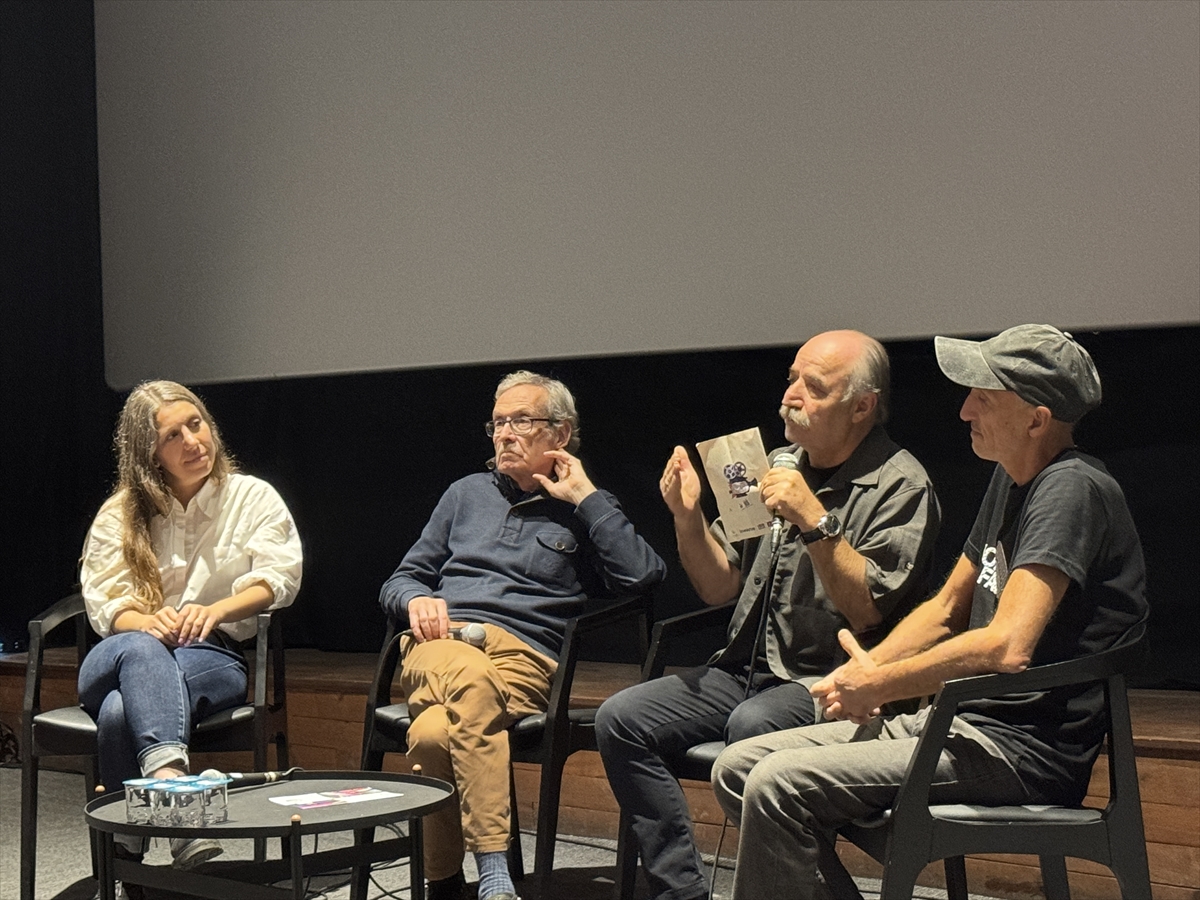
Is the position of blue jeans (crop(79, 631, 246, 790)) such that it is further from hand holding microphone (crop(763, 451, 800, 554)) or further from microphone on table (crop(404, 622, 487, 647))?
hand holding microphone (crop(763, 451, 800, 554))

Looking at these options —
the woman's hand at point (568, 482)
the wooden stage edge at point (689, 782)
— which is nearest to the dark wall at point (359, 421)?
the wooden stage edge at point (689, 782)

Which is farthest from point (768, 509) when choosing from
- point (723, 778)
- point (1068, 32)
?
point (1068, 32)

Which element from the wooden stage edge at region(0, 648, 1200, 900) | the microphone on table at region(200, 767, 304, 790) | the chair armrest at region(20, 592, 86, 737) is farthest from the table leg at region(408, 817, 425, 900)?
the chair armrest at region(20, 592, 86, 737)

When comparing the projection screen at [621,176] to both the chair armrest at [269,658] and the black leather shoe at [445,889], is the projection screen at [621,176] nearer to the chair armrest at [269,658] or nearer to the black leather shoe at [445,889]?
the chair armrest at [269,658]

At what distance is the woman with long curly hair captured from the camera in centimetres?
309

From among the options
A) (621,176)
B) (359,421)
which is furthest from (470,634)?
(359,421)

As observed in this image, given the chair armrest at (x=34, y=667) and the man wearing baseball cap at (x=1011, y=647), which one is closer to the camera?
the man wearing baseball cap at (x=1011, y=647)

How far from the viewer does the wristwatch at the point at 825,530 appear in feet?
8.05

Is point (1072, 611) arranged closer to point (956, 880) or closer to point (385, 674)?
point (956, 880)

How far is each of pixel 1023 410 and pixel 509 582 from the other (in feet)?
4.41

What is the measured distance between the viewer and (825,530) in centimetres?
245

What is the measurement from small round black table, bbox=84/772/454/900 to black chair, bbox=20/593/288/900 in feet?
2.00

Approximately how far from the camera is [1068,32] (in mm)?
3258

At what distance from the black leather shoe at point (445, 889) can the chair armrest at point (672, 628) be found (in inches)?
22.8
